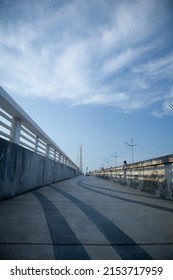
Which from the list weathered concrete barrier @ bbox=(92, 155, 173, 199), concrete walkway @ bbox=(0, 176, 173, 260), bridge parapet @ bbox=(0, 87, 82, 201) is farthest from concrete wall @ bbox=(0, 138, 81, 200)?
weathered concrete barrier @ bbox=(92, 155, 173, 199)

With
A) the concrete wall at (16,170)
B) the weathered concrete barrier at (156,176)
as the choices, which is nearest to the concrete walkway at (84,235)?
the concrete wall at (16,170)

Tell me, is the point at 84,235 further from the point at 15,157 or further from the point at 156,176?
the point at 156,176

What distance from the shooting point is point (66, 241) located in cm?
234

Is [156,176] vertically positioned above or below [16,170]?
below

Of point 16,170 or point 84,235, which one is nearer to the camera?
point 84,235

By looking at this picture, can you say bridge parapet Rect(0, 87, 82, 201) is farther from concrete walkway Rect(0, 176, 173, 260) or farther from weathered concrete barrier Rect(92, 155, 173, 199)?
weathered concrete barrier Rect(92, 155, 173, 199)

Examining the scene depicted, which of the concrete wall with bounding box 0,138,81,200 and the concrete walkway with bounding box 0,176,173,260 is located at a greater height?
the concrete wall with bounding box 0,138,81,200

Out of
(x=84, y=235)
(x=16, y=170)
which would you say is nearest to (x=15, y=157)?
(x=16, y=170)

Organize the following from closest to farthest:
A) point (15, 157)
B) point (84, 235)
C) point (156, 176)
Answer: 1. point (84, 235)
2. point (15, 157)
3. point (156, 176)

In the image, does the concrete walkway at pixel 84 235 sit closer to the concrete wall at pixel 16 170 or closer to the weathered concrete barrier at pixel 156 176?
the concrete wall at pixel 16 170

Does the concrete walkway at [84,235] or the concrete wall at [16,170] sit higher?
the concrete wall at [16,170]
